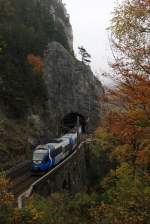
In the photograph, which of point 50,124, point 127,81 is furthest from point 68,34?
point 127,81

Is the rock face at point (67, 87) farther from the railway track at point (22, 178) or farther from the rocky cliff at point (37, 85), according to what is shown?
the railway track at point (22, 178)

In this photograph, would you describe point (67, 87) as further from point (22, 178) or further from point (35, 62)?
point (22, 178)

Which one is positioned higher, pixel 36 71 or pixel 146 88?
pixel 36 71

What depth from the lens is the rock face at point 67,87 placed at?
6266 centimetres

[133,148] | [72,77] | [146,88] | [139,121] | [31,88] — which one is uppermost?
[72,77]

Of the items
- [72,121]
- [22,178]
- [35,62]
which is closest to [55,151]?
[22,178]

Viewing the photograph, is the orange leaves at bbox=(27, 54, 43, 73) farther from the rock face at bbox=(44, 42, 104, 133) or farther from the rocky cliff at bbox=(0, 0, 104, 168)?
the rock face at bbox=(44, 42, 104, 133)

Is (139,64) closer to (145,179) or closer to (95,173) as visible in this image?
(145,179)

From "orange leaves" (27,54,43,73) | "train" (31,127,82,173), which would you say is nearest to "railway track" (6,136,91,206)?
"train" (31,127,82,173)

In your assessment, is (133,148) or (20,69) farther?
(20,69)

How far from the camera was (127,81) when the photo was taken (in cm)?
1227

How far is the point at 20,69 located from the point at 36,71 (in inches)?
222

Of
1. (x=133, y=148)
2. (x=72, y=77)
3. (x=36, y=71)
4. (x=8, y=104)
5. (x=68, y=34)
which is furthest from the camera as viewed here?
Result: (x=68, y=34)

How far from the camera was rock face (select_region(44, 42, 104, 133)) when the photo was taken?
62.7m
